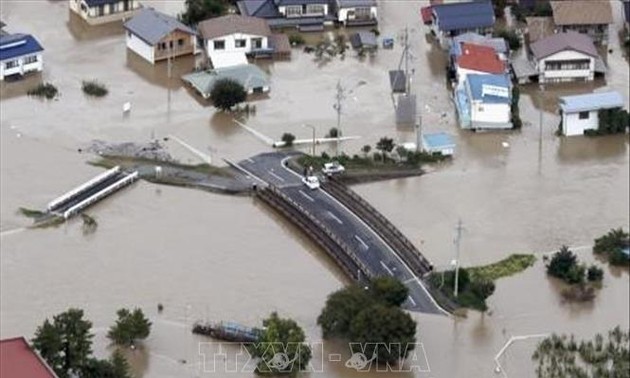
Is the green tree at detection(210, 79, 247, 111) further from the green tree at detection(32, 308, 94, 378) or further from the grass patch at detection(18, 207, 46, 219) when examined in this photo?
the green tree at detection(32, 308, 94, 378)

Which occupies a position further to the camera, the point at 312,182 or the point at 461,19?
the point at 461,19

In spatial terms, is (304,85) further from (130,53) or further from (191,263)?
(191,263)

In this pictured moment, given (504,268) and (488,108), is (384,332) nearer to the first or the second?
(504,268)

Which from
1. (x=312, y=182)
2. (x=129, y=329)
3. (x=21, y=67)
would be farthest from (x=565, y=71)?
(x=129, y=329)

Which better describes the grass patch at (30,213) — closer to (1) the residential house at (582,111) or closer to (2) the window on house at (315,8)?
(1) the residential house at (582,111)

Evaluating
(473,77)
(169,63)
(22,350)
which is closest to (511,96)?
(473,77)

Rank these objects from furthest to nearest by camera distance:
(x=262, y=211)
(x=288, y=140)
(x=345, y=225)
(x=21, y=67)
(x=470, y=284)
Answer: (x=21, y=67) → (x=288, y=140) → (x=262, y=211) → (x=345, y=225) → (x=470, y=284)

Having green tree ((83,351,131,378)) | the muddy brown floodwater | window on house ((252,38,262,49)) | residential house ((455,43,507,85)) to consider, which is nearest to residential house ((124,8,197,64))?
the muddy brown floodwater

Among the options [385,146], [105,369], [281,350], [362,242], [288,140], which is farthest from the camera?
[288,140]
